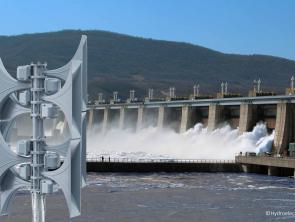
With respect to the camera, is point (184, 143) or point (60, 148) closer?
point (60, 148)

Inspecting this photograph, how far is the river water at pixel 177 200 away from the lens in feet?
157

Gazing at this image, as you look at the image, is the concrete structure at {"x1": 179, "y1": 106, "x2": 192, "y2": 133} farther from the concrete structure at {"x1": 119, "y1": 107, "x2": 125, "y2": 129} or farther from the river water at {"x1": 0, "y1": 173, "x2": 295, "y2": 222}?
the river water at {"x1": 0, "y1": 173, "x2": 295, "y2": 222}

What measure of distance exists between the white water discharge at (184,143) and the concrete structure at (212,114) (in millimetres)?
1627

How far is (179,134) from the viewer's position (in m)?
125

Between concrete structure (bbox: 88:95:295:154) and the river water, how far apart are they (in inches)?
622

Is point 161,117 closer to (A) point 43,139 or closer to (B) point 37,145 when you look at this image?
(A) point 43,139

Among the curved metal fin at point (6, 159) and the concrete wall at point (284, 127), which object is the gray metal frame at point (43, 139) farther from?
the concrete wall at point (284, 127)

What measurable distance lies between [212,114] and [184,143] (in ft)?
34.5

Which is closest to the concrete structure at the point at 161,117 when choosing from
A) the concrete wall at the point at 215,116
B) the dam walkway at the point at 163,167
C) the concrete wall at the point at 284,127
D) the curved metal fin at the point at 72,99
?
the concrete wall at the point at 215,116

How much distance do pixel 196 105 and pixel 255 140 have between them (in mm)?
20937

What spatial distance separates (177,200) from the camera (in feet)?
190

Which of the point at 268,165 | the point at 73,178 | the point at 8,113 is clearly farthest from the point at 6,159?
the point at 268,165

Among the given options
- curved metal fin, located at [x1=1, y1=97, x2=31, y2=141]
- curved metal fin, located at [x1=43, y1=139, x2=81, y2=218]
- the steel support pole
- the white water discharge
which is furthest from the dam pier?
curved metal fin, located at [x1=43, y1=139, x2=81, y2=218]

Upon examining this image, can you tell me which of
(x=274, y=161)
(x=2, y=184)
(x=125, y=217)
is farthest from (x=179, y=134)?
(x=2, y=184)
